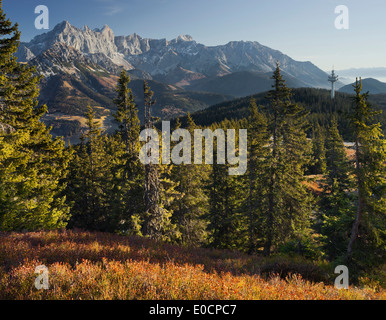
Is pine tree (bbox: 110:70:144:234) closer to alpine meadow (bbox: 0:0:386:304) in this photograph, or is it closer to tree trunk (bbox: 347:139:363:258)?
alpine meadow (bbox: 0:0:386:304)

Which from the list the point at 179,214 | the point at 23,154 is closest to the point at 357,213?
the point at 179,214

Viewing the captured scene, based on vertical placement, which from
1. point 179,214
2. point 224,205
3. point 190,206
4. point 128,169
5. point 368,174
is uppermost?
point 368,174

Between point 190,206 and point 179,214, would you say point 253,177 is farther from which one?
point 179,214

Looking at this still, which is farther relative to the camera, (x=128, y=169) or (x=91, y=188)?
(x=91, y=188)

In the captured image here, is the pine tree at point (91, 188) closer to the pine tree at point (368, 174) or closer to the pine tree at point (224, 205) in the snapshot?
the pine tree at point (224, 205)

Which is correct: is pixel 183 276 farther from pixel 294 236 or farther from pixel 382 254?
pixel 294 236

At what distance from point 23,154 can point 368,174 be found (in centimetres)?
1915

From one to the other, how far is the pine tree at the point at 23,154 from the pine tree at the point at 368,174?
56.3 ft

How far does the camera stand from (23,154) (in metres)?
13.6

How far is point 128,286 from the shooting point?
176 inches

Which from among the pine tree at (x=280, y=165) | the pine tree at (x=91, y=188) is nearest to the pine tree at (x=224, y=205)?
the pine tree at (x=280, y=165)

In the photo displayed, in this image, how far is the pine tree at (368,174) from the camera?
9.49 meters

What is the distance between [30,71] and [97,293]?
16701 mm
